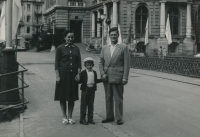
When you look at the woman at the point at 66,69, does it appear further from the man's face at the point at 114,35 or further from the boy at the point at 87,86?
the man's face at the point at 114,35

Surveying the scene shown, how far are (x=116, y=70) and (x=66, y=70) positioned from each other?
3.67 feet

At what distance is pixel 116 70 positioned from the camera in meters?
6.98

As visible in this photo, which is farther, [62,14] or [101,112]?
[62,14]

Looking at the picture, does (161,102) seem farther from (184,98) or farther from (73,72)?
(73,72)

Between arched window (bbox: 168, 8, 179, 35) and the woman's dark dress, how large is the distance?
4055cm

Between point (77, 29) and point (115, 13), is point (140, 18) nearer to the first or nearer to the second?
point (115, 13)

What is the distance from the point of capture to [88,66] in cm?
695

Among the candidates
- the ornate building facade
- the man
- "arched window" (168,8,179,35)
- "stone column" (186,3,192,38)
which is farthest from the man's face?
"stone column" (186,3,192,38)

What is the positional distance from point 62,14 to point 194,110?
154 feet

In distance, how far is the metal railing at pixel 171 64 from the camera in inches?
719

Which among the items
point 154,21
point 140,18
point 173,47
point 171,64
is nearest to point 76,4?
point 140,18

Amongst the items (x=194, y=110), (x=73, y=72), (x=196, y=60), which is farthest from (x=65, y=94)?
(x=196, y=60)

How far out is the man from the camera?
22.8 feet

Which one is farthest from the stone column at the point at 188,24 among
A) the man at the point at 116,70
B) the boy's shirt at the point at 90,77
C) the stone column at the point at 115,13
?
the boy's shirt at the point at 90,77
